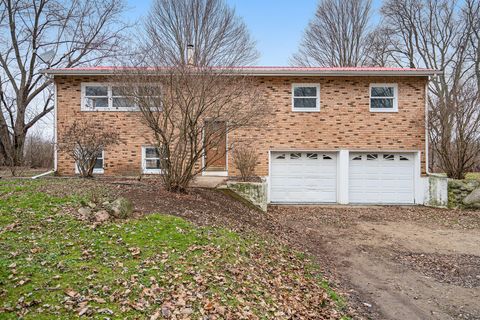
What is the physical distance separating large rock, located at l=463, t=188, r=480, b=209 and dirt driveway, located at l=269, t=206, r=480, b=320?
65 cm

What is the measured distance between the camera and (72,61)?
2136 centimetres

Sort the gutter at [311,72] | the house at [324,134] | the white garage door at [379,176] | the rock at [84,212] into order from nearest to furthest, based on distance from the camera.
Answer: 1. the rock at [84,212]
2. the gutter at [311,72]
3. the house at [324,134]
4. the white garage door at [379,176]

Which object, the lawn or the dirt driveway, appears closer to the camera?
the lawn

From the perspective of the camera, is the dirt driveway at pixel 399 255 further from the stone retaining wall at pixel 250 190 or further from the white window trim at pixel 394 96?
the white window trim at pixel 394 96

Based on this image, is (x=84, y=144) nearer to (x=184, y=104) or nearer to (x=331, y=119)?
(x=184, y=104)

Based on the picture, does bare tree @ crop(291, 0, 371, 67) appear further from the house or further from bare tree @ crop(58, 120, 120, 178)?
bare tree @ crop(58, 120, 120, 178)

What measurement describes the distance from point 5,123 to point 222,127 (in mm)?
16533

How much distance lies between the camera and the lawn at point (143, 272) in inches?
126

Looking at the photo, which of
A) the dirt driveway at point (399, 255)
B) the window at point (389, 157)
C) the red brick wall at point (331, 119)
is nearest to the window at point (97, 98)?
the red brick wall at point (331, 119)

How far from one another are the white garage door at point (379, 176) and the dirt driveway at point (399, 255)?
1.20m

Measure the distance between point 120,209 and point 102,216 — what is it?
0.33m

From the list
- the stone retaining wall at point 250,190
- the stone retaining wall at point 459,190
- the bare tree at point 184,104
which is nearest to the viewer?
the bare tree at point 184,104

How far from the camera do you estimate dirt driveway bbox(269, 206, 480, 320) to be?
4547mm

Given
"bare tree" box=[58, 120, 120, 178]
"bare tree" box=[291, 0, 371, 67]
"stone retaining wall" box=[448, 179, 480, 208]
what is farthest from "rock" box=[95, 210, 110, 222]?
"bare tree" box=[291, 0, 371, 67]
